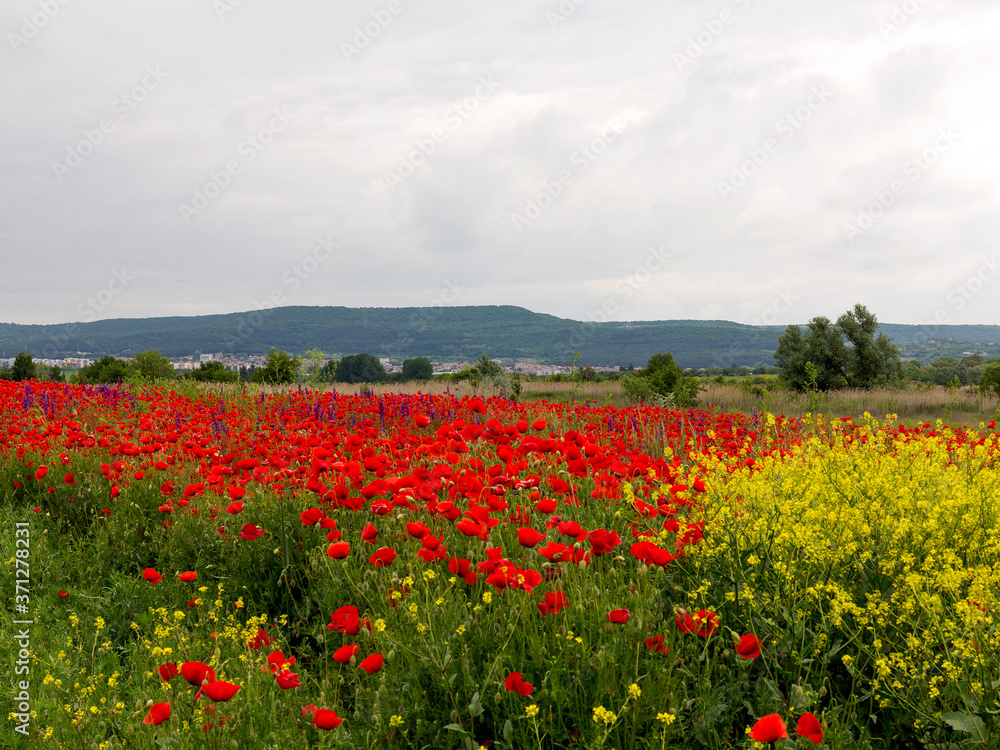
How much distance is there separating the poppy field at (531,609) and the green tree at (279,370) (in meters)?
12.6

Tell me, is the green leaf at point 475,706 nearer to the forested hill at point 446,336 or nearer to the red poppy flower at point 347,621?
the red poppy flower at point 347,621

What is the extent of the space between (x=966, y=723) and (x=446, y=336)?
327 feet

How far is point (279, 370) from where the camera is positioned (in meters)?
18.3

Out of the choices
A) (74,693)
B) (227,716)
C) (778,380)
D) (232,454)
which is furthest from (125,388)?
(778,380)

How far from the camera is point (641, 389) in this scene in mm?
17953

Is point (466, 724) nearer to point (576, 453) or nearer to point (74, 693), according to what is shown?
point (576, 453)

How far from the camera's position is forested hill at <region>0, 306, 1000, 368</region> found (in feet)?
272

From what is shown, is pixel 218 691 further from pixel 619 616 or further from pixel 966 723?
pixel 966 723

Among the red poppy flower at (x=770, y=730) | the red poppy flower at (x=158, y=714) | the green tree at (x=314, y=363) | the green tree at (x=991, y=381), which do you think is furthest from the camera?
the green tree at (x=991, y=381)

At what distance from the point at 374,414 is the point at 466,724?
6131mm

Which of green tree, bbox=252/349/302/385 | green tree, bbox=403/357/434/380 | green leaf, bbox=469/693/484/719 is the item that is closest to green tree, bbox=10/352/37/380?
green tree, bbox=403/357/434/380

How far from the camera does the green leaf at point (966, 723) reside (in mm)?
1935
